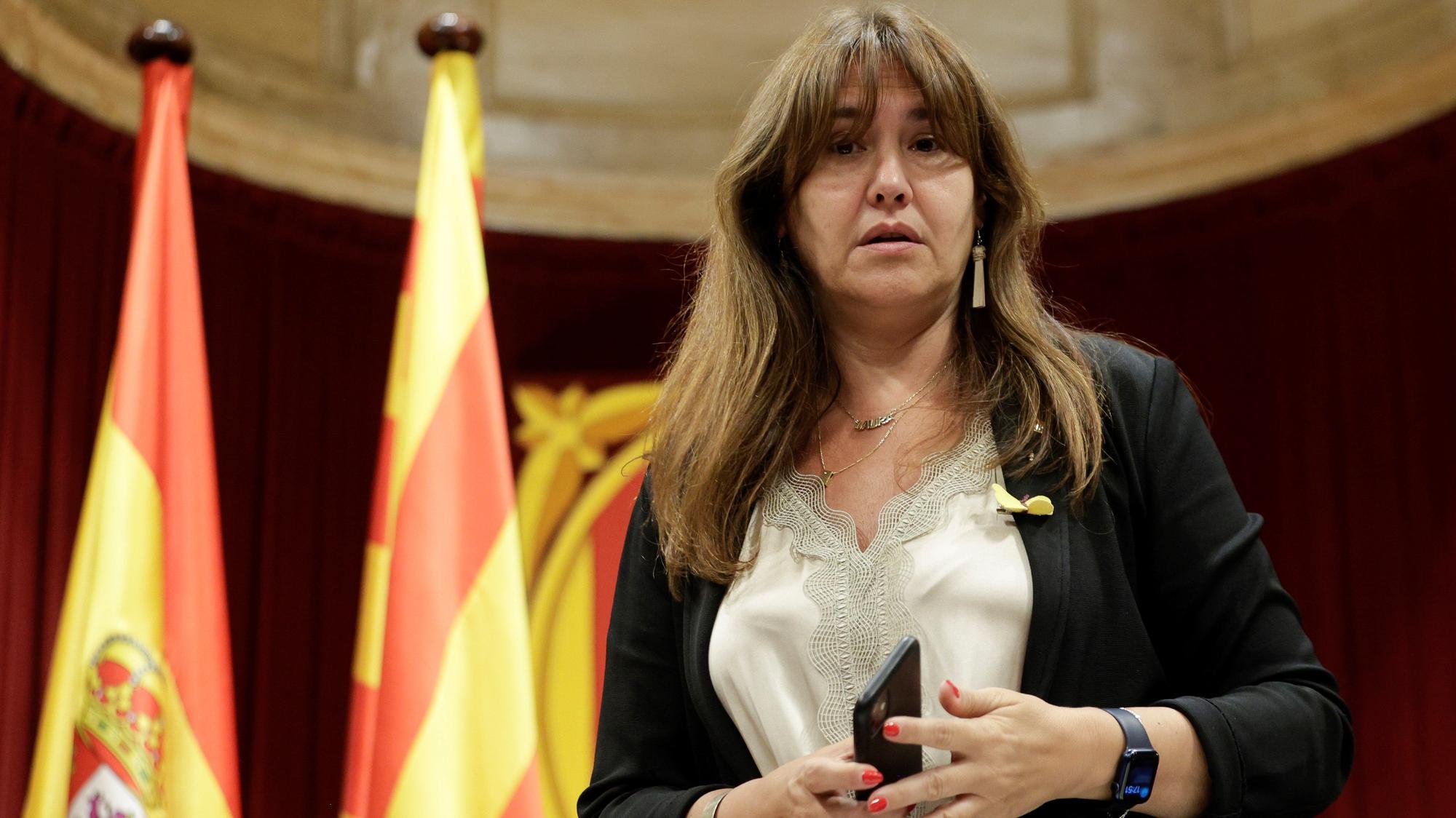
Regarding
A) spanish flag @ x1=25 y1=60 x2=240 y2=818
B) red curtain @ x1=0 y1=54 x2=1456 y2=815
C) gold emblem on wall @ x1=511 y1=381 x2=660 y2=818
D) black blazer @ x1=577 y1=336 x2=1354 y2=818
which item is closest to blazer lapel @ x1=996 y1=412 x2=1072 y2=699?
black blazer @ x1=577 y1=336 x2=1354 y2=818

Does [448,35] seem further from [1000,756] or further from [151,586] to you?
[1000,756]

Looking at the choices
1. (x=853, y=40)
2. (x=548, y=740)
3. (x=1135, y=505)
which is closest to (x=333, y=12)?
(x=548, y=740)

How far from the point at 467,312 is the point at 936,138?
1.55 metres

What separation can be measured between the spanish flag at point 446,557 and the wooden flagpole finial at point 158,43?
455 millimetres

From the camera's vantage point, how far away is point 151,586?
246 cm

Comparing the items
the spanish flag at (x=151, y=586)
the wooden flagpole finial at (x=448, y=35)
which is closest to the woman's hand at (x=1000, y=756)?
the spanish flag at (x=151, y=586)

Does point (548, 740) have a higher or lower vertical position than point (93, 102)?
lower

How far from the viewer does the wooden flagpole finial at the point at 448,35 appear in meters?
2.83

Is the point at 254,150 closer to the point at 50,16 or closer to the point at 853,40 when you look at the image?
the point at 50,16

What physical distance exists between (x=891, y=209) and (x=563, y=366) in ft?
8.63

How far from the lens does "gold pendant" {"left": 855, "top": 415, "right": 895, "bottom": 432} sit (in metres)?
1.27

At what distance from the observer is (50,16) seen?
3031 mm

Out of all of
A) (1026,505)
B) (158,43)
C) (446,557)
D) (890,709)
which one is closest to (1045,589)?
(1026,505)

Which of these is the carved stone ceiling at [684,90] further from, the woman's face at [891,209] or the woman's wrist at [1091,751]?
the woman's wrist at [1091,751]
